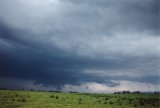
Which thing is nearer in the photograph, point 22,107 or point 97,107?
point 22,107

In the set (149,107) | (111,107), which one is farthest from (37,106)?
(149,107)

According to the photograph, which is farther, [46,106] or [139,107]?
[139,107]

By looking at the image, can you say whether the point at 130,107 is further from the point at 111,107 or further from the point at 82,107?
the point at 82,107

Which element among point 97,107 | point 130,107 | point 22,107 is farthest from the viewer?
point 130,107

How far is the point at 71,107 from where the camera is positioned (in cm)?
2772

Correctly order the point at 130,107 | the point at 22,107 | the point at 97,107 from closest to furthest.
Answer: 1. the point at 22,107
2. the point at 97,107
3. the point at 130,107

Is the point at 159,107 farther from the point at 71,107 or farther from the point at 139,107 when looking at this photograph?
the point at 71,107

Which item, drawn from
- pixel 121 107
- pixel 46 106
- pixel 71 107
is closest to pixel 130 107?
pixel 121 107

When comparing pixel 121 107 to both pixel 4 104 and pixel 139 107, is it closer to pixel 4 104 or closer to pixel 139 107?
pixel 139 107

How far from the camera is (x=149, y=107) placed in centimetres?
3195

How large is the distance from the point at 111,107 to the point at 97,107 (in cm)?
179

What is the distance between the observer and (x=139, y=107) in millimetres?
31406

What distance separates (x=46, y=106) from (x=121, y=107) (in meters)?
8.20

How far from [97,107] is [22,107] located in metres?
7.48
